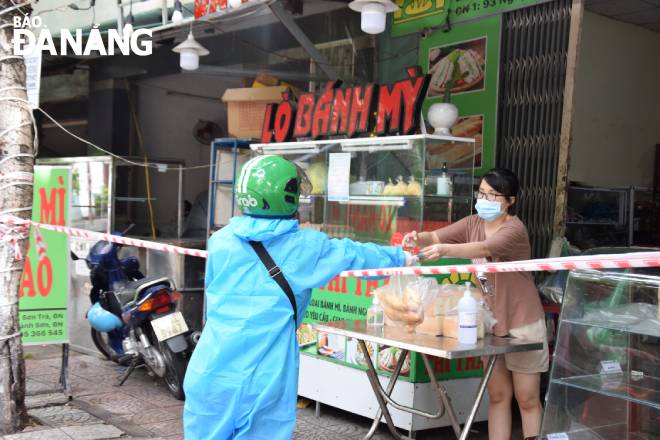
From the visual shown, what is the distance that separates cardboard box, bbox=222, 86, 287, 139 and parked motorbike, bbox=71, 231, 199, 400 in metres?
1.70

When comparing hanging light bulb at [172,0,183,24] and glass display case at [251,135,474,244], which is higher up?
hanging light bulb at [172,0,183,24]

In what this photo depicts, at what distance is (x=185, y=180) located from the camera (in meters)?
12.4

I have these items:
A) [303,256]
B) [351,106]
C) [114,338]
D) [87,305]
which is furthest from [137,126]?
[303,256]

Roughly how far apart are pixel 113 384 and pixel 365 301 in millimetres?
2480

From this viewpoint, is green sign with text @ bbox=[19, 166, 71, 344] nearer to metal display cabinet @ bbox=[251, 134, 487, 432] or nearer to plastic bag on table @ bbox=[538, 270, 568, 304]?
metal display cabinet @ bbox=[251, 134, 487, 432]

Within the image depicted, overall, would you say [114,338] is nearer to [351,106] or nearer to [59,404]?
[59,404]

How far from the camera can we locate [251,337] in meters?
2.84

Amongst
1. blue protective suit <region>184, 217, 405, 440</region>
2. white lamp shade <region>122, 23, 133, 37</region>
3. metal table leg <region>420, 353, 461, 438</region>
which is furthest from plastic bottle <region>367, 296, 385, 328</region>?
white lamp shade <region>122, 23, 133, 37</region>

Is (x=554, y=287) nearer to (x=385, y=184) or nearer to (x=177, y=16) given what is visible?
(x=385, y=184)

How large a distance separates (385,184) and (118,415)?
2.48 m

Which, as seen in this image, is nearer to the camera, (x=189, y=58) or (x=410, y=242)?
(x=410, y=242)

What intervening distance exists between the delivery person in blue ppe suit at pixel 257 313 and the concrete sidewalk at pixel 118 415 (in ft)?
7.34

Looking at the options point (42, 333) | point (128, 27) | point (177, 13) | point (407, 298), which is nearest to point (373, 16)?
point (177, 13)

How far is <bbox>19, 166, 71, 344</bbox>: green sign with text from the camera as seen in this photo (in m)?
5.55
